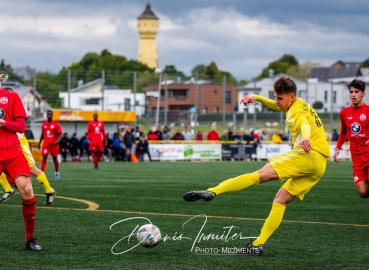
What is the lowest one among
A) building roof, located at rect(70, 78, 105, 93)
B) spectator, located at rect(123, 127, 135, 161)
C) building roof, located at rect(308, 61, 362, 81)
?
spectator, located at rect(123, 127, 135, 161)

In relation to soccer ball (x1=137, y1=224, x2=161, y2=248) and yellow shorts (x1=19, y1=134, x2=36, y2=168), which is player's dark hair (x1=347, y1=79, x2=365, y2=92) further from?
yellow shorts (x1=19, y1=134, x2=36, y2=168)

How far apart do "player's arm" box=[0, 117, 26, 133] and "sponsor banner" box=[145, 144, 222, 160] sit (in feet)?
104

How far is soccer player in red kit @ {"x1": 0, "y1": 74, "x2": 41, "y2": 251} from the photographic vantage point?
31.2 feet

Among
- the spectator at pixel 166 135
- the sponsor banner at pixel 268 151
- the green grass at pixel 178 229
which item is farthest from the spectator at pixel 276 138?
the green grass at pixel 178 229

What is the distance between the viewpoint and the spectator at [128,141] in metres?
39.0

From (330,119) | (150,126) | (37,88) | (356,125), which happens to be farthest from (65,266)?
(330,119)

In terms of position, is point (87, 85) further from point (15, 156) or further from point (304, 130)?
point (304, 130)

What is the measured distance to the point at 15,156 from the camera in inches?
376

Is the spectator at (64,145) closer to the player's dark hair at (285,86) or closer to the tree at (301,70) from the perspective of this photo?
the player's dark hair at (285,86)

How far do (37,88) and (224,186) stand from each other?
33.1 meters

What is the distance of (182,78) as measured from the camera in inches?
2025

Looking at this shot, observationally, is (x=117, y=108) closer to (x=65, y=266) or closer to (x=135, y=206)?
(x=135, y=206)

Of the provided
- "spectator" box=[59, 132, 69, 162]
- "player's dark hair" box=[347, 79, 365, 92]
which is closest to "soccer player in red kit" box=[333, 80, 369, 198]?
"player's dark hair" box=[347, 79, 365, 92]

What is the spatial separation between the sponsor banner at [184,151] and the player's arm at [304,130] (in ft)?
105
